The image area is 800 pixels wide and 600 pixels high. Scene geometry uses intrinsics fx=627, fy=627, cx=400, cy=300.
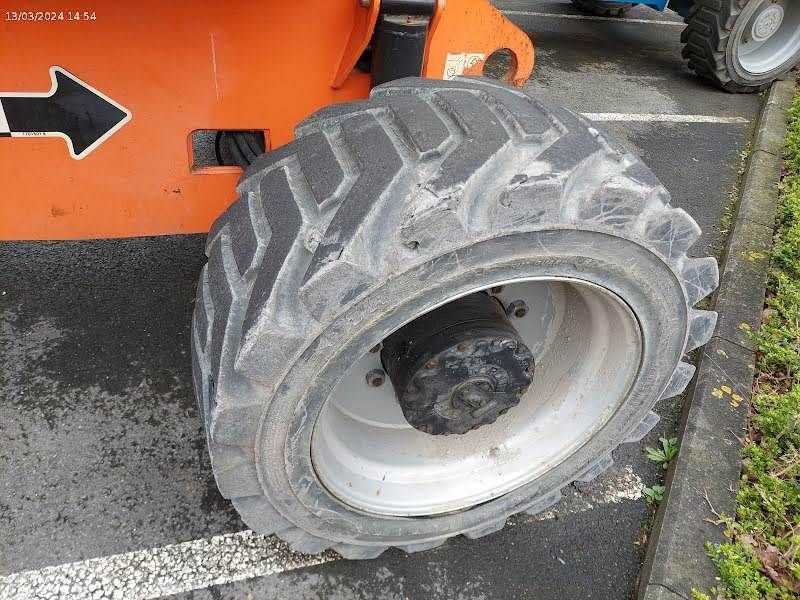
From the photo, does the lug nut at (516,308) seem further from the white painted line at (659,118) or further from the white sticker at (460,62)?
the white painted line at (659,118)

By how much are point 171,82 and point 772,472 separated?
256 cm

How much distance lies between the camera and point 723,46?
5586mm

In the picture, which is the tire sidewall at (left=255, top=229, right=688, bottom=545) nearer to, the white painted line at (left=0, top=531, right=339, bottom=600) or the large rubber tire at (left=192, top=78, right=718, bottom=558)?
the large rubber tire at (left=192, top=78, right=718, bottom=558)

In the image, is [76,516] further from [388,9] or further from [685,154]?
[685,154]

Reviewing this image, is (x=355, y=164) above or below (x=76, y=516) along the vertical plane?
above

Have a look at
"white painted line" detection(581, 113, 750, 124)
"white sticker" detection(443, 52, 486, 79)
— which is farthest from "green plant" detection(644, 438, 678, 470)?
"white painted line" detection(581, 113, 750, 124)

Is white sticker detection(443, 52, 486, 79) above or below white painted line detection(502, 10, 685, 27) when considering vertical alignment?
above

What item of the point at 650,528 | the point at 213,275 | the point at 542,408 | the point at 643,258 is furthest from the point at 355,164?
the point at 650,528

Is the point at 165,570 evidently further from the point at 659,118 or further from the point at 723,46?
the point at 723,46

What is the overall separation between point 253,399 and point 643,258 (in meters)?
0.97

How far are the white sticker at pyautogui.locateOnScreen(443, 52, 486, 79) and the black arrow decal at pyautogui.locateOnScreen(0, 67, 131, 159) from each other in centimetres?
96

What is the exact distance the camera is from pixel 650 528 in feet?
7.63

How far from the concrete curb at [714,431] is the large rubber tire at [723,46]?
7.65ft

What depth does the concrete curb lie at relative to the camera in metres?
2.14
